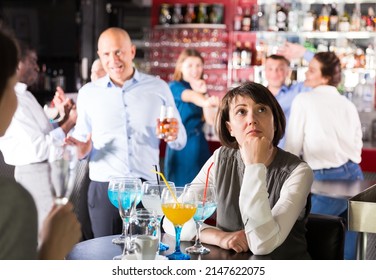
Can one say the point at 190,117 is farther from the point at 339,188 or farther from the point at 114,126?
the point at 339,188

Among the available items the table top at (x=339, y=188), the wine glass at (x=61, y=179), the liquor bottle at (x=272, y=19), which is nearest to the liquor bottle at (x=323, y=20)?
the liquor bottle at (x=272, y=19)

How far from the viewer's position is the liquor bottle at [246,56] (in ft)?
23.8

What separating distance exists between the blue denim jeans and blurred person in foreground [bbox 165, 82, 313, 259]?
4.66 feet

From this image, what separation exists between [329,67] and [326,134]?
1.41 feet

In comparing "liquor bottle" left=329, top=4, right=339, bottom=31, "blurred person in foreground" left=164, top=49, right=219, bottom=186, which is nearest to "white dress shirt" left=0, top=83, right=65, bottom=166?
"blurred person in foreground" left=164, top=49, right=219, bottom=186

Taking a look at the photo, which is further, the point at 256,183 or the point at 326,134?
the point at 326,134

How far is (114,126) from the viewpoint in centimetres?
340

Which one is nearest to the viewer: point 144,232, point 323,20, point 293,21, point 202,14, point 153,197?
point 144,232

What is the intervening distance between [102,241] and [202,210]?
0.40 m

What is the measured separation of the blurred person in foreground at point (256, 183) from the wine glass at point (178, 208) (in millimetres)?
164

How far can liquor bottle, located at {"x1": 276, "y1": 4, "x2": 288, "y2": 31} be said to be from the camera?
6.92 meters

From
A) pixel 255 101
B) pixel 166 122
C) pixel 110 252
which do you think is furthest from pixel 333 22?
pixel 110 252

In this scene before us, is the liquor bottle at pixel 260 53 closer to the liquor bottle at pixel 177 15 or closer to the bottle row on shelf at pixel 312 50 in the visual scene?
the bottle row on shelf at pixel 312 50

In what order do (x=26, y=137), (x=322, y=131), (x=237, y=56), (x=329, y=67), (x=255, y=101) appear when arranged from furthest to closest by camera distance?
1. (x=237, y=56)
2. (x=329, y=67)
3. (x=322, y=131)
4. (x=26, y=137)
5. (x=255, y=101)
